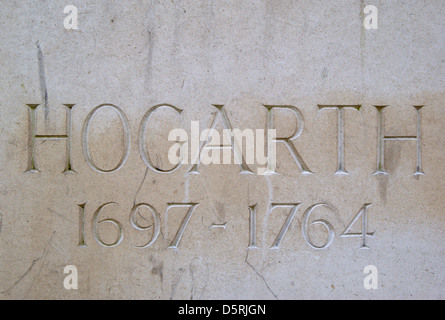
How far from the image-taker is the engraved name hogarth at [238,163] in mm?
2068

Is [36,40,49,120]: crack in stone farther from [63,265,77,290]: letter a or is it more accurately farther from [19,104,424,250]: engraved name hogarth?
[63,265,77,290]: letter a

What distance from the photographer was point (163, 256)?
6.86 ft

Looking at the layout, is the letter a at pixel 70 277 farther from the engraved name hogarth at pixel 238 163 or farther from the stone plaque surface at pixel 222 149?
the engraved name hogarth at pixel 238 163

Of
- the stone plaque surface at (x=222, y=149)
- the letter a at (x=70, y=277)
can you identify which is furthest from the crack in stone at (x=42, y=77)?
the letter a at (x=70, y=277)

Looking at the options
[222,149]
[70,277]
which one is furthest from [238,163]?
[70,277]

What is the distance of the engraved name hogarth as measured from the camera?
6.79 feet

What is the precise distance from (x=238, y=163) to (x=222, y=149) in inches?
4.6

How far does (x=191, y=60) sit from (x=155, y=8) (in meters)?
0.35

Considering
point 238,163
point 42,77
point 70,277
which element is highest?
point 42,77

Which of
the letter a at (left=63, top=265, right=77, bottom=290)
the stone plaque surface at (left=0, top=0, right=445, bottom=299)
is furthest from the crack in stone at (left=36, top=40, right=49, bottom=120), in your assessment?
the letter a at (left=63, top=265, right=77, bottom=290)

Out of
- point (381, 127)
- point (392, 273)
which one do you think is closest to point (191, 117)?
point (381, 127)

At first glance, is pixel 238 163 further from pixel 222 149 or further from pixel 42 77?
pixel 42 77

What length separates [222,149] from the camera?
81.7 inches

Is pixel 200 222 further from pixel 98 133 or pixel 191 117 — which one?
pixel 98 133
